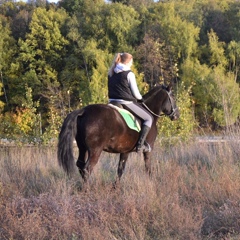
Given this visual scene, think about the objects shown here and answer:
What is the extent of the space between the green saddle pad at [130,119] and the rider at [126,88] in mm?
109

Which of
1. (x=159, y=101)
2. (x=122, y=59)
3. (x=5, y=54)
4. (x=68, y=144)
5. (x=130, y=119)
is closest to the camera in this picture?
(x=68, y=144)

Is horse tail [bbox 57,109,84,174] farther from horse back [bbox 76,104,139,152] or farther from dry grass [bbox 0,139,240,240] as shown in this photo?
dry grass [bbox 0,139,240,240]

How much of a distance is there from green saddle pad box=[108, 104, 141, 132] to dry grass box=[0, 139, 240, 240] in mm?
817

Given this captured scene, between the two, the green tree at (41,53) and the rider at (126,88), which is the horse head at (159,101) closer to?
the rider at (126,88)

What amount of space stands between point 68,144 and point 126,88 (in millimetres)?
1492

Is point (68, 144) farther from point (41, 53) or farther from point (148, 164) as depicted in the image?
point (41, 53)

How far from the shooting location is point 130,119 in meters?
7.71

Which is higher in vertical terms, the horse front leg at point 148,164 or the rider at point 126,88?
the rider at point 126,88

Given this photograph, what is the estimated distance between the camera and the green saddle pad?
758cm

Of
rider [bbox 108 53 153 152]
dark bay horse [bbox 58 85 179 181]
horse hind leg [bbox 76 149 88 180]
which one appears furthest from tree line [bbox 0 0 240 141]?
horse hind leg [bbox 76 149 88 180]

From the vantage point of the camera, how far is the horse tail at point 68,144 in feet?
23.2

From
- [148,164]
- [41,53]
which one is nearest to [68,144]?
[148,164]

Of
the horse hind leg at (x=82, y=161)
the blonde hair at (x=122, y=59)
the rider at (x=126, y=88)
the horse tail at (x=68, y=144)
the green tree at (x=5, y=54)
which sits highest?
the blonde hair at (x=122, y=59)

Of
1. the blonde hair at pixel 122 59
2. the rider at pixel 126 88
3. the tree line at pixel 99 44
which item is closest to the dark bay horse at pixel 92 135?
the rider at pixel 126 88
